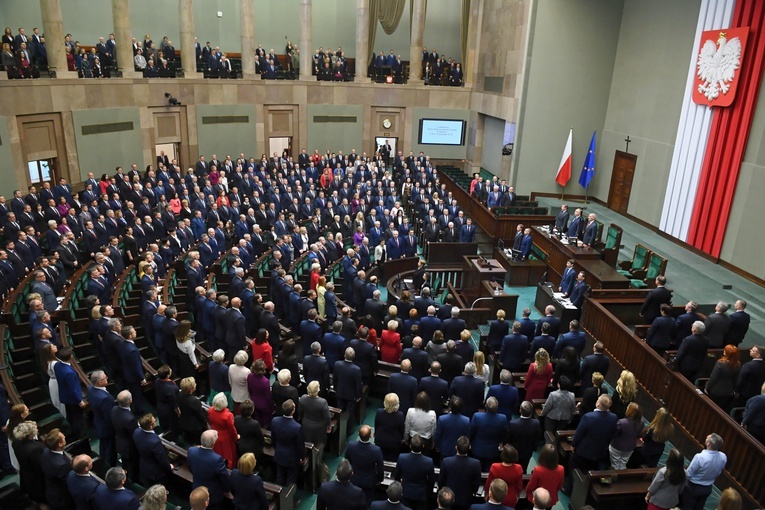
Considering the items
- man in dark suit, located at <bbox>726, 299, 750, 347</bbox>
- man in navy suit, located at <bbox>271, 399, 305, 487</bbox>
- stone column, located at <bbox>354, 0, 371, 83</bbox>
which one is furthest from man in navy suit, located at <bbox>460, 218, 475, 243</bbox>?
stone column, located at <bbox>354, 0, 371, 83</bbox>

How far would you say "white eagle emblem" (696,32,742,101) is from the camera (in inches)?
468

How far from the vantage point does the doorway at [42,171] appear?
1513 cm

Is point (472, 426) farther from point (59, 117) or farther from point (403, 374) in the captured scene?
point (59, 117)

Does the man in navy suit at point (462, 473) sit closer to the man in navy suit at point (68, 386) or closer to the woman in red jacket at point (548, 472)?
the woman in red jacket at point (548, 472)

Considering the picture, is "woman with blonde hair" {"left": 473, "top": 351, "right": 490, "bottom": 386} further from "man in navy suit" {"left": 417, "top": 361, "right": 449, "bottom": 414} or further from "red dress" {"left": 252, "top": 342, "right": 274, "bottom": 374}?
"red dress" {"left": 252, "top": 342, "right": 274, "bottom": 374}

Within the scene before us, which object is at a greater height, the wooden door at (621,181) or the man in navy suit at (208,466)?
the wooden door at (621,181)

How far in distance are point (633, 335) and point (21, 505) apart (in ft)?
25.1

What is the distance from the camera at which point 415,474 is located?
4824 millimetres

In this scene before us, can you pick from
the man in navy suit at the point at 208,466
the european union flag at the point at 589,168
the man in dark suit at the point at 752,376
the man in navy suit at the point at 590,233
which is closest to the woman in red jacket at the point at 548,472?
the man in navy suit at the point at 208,466

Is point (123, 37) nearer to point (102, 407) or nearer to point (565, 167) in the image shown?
point (565, 167)

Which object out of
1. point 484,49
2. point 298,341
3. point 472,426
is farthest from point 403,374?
point 484,49

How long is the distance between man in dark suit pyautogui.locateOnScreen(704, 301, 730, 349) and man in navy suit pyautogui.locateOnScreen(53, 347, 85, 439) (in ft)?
26.3

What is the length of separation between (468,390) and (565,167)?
13904 millimetres

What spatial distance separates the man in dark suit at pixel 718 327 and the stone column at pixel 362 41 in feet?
59.0
